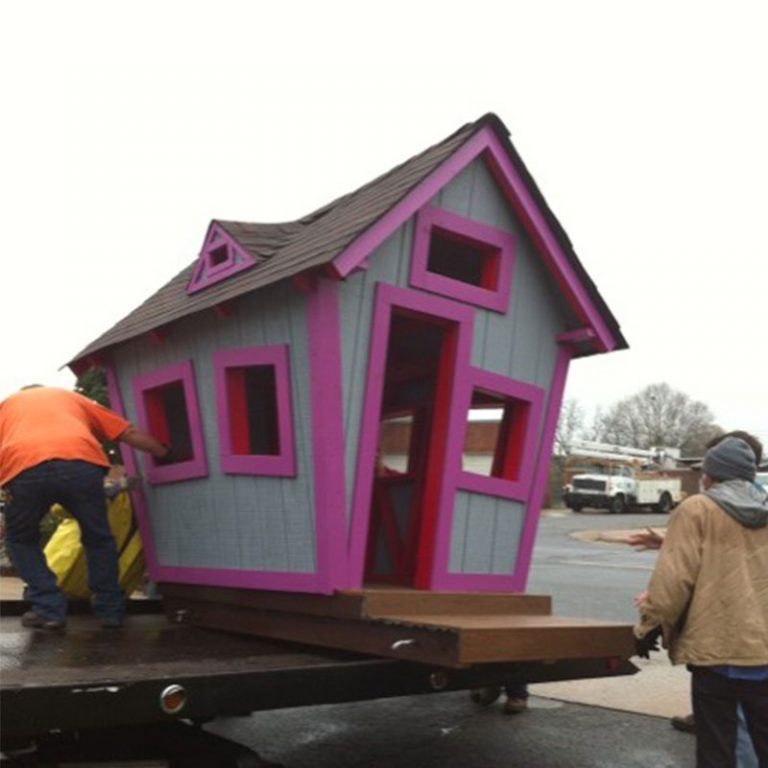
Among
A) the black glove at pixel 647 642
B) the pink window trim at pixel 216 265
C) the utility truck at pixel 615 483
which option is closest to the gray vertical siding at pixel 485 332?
Answer: the pink window trim at pixel 216 265

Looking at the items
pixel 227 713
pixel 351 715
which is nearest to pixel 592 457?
pixel 351 715

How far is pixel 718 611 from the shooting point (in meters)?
3.53

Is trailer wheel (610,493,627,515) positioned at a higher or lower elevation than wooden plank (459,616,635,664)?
lower

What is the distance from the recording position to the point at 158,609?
555 centimetres

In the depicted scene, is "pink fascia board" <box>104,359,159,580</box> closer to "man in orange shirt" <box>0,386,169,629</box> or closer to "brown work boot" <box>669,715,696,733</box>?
"man in orange shirt" <box>0,386,169,629</box>

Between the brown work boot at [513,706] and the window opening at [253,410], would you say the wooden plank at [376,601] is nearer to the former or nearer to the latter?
the window opening at [253,410]

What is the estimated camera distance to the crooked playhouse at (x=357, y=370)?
4.30 m

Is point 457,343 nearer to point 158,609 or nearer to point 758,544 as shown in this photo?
point 758,544

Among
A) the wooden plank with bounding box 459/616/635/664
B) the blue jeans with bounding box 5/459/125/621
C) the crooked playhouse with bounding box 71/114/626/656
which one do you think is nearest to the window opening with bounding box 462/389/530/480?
the crooked playhouse with bounding box 71/114/626/656

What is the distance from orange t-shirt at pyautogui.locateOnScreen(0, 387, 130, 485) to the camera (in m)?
4.63

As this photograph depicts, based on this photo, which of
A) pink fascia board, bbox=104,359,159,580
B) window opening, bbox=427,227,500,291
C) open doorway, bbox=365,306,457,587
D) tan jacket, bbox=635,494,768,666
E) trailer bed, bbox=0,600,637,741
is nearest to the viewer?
trailer bed, bbox=0,600,637,741

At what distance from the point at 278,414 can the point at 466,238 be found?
1.34 metres

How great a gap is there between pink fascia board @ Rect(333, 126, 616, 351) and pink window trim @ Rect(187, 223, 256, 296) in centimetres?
92

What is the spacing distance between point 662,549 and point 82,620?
3.10 meters
